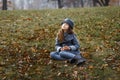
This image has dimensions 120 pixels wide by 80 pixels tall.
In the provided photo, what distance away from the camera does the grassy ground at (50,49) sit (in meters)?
8.67

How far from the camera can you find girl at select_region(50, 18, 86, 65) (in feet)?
30.9

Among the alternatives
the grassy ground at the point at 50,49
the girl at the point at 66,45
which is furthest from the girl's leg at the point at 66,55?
the grassy ground at the point at 50,49

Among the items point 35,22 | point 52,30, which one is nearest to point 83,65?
point 52,30

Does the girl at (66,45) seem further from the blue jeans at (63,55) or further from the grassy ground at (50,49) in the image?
the grassy ground at (50,49)

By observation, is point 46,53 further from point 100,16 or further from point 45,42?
point 100,16

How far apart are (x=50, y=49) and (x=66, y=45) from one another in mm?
1219

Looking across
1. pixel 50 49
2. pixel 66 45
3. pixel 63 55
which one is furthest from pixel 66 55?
pixel 50 49

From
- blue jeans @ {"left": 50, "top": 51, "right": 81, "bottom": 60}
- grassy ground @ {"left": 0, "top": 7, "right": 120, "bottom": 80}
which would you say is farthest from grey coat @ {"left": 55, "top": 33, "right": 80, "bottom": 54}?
grassy ground @ {"left": 0, "top": 7, "right": 120, "bottom": 80}

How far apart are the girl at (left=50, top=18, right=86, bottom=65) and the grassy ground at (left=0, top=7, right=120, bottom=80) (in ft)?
0.68

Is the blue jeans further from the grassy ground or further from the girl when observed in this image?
the grassy ground

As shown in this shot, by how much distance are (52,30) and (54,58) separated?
4522 millimetres

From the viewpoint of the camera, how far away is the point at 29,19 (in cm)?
1708

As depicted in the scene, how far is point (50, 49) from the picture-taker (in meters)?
10.9

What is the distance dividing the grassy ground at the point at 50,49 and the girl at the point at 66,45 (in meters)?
0.21
